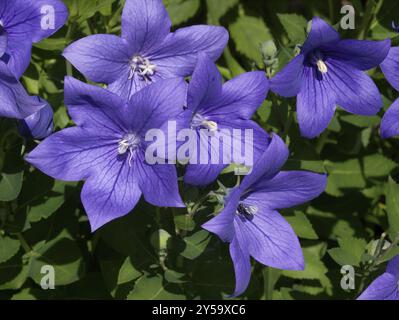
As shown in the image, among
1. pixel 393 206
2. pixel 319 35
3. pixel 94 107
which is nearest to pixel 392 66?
pixel 319 35

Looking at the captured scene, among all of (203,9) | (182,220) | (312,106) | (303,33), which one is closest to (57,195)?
(182,220)

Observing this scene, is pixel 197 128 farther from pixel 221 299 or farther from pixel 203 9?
pixel 203 9

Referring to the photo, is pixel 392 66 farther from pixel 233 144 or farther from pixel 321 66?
pixel 233 144

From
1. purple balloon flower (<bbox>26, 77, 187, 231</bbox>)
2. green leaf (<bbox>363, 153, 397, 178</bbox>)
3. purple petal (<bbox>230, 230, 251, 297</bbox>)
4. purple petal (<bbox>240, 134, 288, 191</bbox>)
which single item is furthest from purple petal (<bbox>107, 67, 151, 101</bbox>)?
green leaf (<bbox>363, 153, 397, 178</bbox>)

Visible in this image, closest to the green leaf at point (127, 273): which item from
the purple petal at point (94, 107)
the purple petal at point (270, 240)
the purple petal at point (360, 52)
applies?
the purple petal at point (270, 240)

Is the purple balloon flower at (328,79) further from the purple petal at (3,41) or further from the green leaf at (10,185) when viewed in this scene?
the green leaf at (10,185)

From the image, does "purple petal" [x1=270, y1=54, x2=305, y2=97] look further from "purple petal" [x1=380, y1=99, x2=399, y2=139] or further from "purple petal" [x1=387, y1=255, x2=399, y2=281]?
→ "purple petal" [x1=387, y1=255, x2=399, y2=281]
